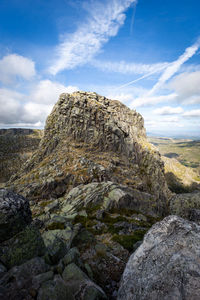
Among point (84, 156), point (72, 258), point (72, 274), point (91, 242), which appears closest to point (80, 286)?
point (72, 274)

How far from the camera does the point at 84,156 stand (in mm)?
70625

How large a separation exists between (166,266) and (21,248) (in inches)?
409

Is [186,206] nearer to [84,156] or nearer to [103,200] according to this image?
[103,200]

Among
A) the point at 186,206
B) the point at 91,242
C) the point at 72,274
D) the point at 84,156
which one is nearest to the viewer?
the point at 72,274

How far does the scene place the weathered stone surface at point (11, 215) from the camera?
1134 cm

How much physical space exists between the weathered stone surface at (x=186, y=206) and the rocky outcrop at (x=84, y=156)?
64.4 ft

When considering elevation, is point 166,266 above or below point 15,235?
above

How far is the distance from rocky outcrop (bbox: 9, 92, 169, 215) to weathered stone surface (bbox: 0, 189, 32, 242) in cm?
4286

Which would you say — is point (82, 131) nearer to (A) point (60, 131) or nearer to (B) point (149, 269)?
(A) point (60, 131)

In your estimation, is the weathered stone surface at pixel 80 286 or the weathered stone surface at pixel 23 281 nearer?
the weathered stone surface at pixel 23 281

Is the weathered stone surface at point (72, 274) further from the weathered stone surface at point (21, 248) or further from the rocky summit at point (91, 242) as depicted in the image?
the weathered stone surface at point (21, 248)

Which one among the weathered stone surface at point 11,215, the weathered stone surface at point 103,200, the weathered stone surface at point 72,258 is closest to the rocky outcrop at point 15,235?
the weathered stone surface at point 11,215

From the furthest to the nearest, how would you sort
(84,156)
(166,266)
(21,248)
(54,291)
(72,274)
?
(84,156) < (21,248) < (72,274) < (166,266) < (54,291)

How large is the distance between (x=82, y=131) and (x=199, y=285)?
8049 centimetres
